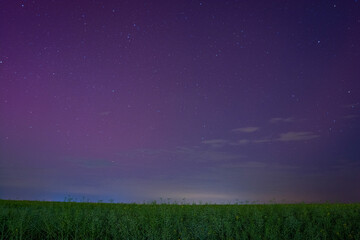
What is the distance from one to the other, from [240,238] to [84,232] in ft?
13.4

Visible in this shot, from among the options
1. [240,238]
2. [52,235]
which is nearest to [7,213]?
[52,235]

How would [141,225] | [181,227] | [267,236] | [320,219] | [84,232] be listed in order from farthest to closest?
[320,219] < [141,225] < [181,227] < [84,232] < [267,236]

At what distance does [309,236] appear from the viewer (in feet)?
25.6

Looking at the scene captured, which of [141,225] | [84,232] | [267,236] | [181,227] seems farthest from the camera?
[141,225]

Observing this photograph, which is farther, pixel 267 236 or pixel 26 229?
pixel 26 229

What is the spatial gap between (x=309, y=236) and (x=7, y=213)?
967cm

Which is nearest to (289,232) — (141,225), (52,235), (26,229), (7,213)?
(141,225)

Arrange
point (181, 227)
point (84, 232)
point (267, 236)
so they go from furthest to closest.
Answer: point (181, 227) → point (84, 232) → point (267, 236)

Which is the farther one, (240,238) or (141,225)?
(141,225)

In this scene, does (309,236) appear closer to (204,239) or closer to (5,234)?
(204,239)

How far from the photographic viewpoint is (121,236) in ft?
25.9

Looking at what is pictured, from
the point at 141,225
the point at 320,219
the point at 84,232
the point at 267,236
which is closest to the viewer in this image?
the point at 267,236

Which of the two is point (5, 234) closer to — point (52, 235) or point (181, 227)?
point (52, 235)

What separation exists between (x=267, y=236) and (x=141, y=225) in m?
3.84
